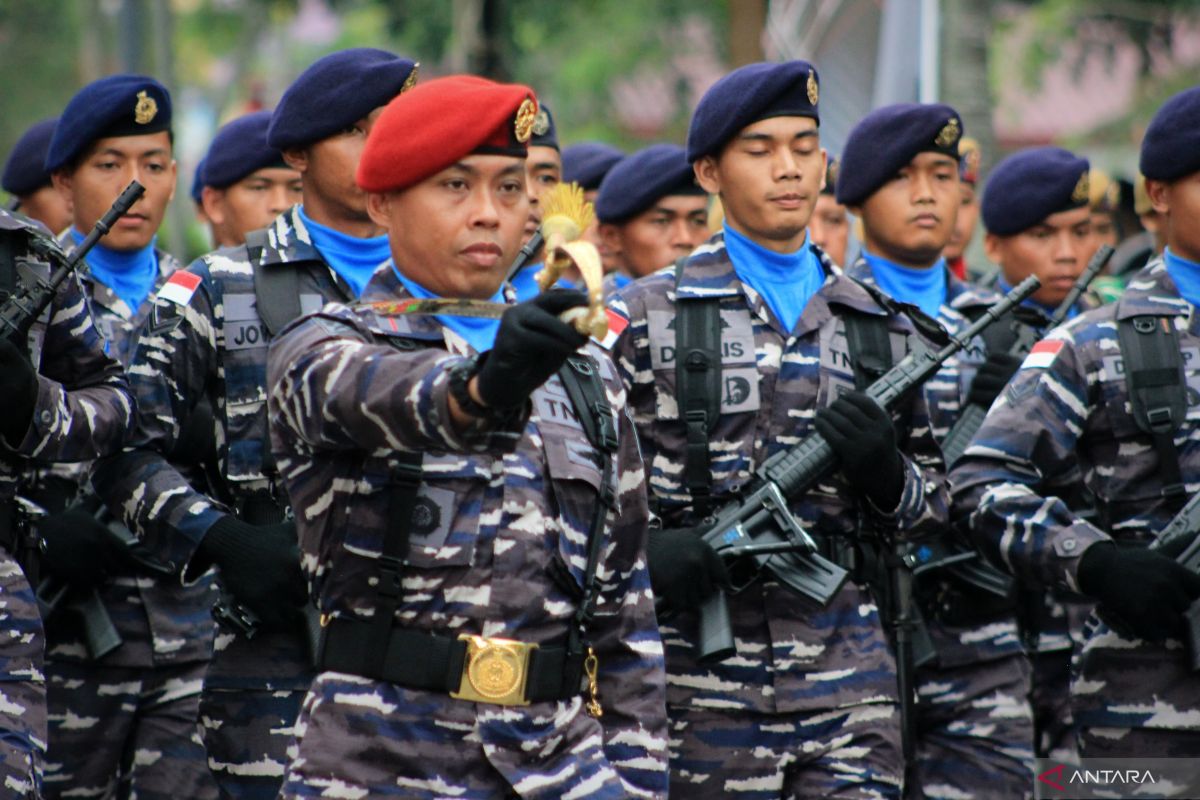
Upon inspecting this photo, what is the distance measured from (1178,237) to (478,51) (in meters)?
9.66

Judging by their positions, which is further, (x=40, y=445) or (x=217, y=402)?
(x=217, y=402)

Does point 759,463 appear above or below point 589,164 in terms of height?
below

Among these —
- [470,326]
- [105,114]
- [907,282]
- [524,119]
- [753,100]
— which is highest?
[105,114]

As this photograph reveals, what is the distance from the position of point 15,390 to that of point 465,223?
4.79 feet

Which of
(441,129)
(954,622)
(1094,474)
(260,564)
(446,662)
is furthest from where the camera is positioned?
(954,622)

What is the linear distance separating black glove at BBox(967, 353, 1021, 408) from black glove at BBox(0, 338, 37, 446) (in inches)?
144

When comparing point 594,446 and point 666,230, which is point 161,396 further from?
point 666,230

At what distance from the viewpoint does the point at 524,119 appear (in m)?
4.38

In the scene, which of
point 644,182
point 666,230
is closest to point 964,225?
point 666,230

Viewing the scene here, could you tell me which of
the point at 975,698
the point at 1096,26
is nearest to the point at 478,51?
the point at 1096,26

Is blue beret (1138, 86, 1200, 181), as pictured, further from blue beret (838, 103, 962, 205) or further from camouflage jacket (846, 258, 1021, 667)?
blue beret (838, 103, 962, 205)

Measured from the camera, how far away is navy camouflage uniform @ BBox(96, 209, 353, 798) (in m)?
5.56

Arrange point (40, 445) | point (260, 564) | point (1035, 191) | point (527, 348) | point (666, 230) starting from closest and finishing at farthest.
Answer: point (527, 348) → point (40, 445) → point (260, 564) → point (1035, 191) → point (666, 230)

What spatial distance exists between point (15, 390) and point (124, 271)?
8.03 ft
